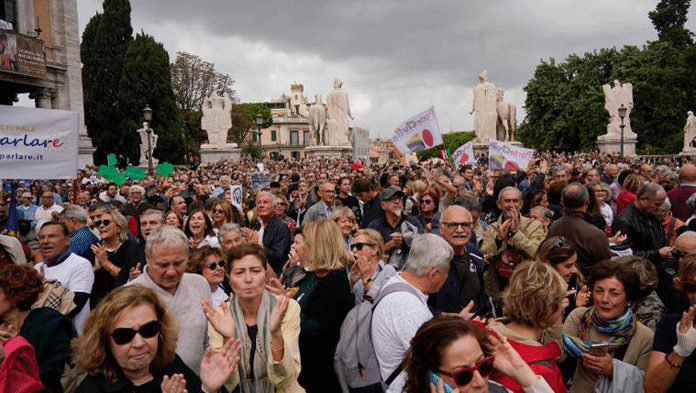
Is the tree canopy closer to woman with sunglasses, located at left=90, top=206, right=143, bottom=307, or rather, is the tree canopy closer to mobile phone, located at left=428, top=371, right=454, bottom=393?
woman with sunglasses, located at left=90, top=206, right=143, bottom=307

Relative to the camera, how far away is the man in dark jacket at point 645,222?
6012 mm

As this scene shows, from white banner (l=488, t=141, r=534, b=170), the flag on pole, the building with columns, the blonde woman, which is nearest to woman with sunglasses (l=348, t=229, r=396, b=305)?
the blonde woman

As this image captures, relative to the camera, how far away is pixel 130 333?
9.14 ft

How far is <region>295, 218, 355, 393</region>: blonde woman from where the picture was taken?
410cm

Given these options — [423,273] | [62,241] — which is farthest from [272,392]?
[62,241]

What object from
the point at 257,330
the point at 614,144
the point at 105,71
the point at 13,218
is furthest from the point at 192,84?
the point at 257,330

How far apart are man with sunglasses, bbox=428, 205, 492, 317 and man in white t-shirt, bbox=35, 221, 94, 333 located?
2681mm

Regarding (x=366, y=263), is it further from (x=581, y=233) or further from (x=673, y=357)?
(x=673, y=357)

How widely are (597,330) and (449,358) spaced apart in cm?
148

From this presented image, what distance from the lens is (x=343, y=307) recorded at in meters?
4.23

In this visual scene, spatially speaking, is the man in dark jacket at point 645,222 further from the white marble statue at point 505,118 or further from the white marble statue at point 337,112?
the white marble statue at point 337,112

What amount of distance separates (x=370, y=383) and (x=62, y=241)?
293 cm

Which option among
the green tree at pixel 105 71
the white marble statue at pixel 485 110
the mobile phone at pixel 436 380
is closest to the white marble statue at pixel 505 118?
the white marble statue at pixel 485 110

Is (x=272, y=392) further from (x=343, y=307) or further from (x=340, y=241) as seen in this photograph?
(x=340, y=241)
